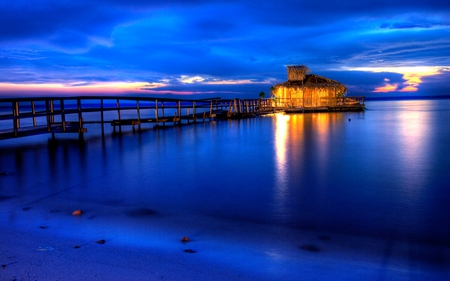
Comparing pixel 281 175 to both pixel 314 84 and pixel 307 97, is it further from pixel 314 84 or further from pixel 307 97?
pixel 307 97

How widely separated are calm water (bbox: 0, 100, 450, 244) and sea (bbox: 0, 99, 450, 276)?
0.02 m

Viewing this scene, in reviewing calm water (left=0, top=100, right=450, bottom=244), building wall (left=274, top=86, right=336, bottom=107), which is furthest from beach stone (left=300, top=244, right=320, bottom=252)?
building wall (left=274, top=86, right=336, bottom=107)

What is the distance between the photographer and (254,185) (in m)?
7.28

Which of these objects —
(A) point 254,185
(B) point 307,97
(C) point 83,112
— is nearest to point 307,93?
(B) point 307,97

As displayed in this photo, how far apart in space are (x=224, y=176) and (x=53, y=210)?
375cm

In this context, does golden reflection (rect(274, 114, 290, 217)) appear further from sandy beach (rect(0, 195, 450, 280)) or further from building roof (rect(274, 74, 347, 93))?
building roof (rect(274, 74, 347, 93))

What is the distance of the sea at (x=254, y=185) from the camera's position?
5.12 meters

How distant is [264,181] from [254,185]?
440 millimetres

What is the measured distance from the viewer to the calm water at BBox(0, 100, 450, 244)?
5305 millimetres

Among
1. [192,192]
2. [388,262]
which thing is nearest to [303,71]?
→ [192,192]

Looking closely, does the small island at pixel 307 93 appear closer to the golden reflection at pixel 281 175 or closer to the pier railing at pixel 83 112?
the pier railing at pixel 83 112

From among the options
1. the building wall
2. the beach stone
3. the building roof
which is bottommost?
the beach stone

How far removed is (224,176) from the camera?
8.34 metres

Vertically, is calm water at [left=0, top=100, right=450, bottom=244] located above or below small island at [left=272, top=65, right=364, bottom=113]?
below
